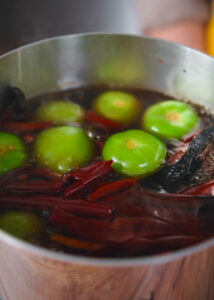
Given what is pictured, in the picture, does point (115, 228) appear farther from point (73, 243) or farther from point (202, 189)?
point (202, 189)

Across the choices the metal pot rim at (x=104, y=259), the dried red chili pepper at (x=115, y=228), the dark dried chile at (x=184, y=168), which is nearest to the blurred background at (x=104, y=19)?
the dark dried chile at (x=184, y=168)

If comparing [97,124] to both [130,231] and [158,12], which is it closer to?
[130,231]

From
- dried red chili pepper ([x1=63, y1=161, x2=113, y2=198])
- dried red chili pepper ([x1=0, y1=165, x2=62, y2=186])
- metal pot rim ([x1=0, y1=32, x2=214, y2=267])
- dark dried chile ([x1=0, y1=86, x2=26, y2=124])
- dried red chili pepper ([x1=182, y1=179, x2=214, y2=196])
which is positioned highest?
metal pot rim ([x1=0, y1=32, x2=214, y2=267])

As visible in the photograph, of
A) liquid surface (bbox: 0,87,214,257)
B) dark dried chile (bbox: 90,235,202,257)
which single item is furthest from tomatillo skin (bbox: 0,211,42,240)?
dark dried chile (bbox: 90,235,202,257)

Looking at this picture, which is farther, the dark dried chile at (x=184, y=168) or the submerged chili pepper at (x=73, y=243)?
the dark dried chile at (x=184, y=168)

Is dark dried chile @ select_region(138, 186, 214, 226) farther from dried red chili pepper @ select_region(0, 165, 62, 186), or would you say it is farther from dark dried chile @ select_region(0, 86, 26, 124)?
dark dried chile @ select_region(0, 86, 26, 124)

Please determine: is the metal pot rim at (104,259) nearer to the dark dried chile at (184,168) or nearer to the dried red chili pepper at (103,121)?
the dark dried chile at (184,168)
